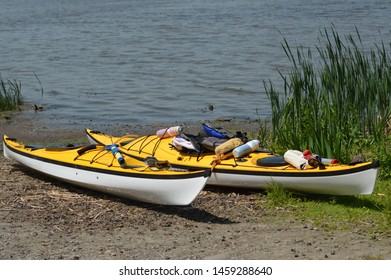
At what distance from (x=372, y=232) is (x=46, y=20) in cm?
2205

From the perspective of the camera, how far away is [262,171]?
730 centimetres

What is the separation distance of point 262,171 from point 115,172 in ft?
4.26

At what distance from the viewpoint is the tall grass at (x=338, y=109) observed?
7980mm

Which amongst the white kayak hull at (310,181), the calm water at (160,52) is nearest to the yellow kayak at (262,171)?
→ the white kayak hull at (310,181)

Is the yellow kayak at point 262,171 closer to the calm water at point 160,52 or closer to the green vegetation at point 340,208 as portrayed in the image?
the green vegetation at point 340,208

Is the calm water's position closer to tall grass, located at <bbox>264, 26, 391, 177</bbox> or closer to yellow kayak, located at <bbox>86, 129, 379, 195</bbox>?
tall grass, located at <bbox>264, 26, 391, 177</bbox>

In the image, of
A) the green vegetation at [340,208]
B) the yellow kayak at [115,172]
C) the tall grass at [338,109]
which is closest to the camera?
the green vegetation at [340,208]

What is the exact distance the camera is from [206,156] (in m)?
7.81

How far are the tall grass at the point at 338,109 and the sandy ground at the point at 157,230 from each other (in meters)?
0.94

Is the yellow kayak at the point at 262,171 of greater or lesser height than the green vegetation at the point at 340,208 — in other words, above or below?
above

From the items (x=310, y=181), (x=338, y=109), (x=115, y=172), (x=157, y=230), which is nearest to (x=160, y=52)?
(x=338, y=109)

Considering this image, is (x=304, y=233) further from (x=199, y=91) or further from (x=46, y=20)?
(x=46, y=20)

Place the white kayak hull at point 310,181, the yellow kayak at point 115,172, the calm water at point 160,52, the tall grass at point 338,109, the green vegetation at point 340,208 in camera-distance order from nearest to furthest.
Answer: the green vegetation at point 340,208 → the white kayak hull at point 310,181 → the yellow kayak at point 115,172 → the tall grass at point 338,109 → the calm water at point 160,52
